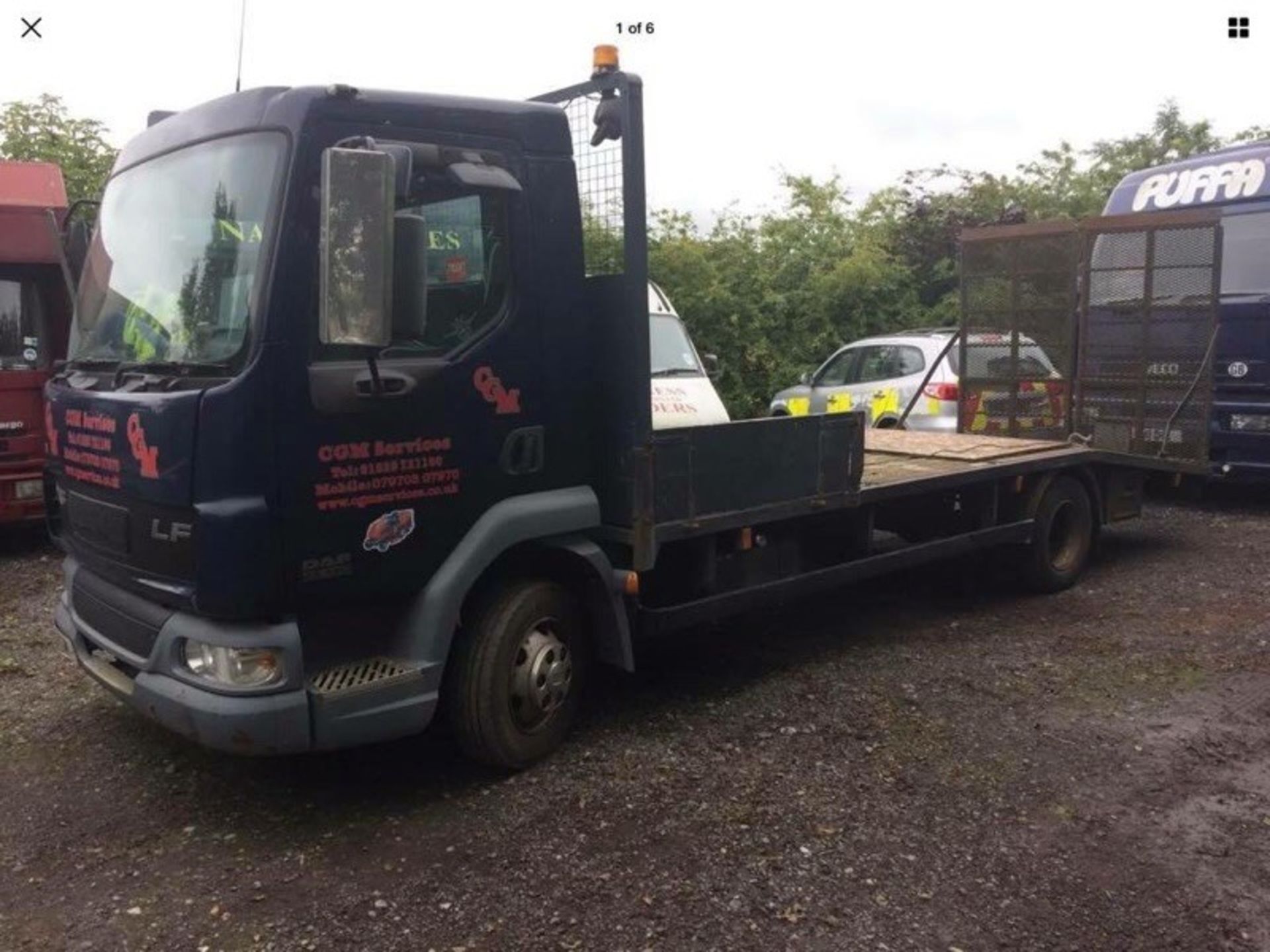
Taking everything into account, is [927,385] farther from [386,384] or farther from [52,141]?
[52,141]

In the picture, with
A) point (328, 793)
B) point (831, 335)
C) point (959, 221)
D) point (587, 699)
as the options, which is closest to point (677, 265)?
point (831, 335)

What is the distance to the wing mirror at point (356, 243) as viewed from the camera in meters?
3.24

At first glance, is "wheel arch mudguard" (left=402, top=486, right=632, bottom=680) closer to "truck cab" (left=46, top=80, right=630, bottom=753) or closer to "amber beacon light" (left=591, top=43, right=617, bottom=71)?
"truck cab" (left=46, top=80, right=630, bottom=753)

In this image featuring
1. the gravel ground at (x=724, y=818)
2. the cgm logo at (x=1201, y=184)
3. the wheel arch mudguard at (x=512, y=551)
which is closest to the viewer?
the gravel ground at (x=724, y=818)

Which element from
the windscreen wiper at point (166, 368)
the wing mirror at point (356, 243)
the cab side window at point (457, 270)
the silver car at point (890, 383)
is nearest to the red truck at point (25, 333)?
the windscreen wiper at point (166, 368)

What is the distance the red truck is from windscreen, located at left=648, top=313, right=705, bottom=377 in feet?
14.2

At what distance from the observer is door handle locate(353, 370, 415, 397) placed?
354cm

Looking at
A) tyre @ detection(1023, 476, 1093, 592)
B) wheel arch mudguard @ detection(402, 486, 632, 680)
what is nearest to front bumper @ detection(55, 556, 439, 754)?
wheel arch mudguard @ detection(402, 486, 632, 680)

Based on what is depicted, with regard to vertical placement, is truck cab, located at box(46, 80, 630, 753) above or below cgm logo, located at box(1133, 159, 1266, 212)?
below

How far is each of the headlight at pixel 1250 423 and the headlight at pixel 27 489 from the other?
9.56 m

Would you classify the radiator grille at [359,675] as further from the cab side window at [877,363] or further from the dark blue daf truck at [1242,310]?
the cab side window at [877,363]

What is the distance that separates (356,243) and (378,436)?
680 millimetres

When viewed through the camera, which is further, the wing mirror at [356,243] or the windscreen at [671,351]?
the windscreen at [671,351]

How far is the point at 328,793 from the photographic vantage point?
13.3ft
